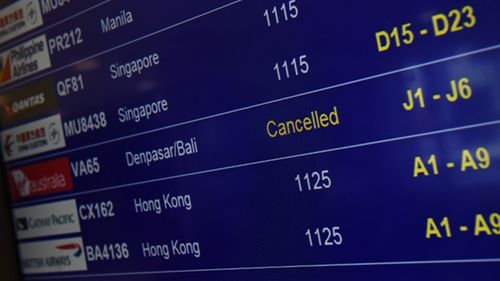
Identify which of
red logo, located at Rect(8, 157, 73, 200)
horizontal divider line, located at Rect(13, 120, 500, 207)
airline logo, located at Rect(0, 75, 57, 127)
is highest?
airline logo, located at Rect(0, 75, 57, 127)

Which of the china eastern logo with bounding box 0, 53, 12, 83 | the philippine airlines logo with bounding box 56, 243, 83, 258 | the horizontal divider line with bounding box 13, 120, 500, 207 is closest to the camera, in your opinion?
the horizontal divider line with bounding box 13, 120, 500, 207

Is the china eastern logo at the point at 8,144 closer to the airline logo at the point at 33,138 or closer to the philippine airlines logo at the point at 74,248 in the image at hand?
the airline logo at the point at 33,138

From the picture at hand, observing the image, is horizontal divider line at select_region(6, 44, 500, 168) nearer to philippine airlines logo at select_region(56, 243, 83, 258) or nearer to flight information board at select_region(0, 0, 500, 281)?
flight information board at select_region(0, 0, 500, 281)

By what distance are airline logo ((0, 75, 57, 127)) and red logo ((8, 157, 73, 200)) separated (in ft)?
0.47

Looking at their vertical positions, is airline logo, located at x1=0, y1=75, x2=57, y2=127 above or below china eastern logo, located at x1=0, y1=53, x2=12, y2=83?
below

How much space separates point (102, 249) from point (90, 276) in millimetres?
100

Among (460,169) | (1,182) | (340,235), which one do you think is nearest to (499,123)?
(460,169)

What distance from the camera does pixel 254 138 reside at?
63.1 inches

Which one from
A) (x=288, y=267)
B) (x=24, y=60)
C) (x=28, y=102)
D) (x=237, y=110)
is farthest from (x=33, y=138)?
(x=288, y=267)

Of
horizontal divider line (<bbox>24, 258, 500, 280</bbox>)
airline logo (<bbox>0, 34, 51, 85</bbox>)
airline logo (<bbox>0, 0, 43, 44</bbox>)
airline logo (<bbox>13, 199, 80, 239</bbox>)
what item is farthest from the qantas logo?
airline logo (<bbox>0, 0, 43, 44</bbox>)

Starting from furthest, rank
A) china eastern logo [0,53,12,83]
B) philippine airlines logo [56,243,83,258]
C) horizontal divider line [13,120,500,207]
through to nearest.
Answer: china eastern logo [0,53,12,83]
philippine airlines logo [56,243,83,258]
horizontal divider line [13,120,500,207]

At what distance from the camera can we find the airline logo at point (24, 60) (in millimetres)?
2135

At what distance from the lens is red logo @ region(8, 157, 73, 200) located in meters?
2.11

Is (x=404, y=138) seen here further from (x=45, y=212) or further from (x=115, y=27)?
(x=45, y=212)
